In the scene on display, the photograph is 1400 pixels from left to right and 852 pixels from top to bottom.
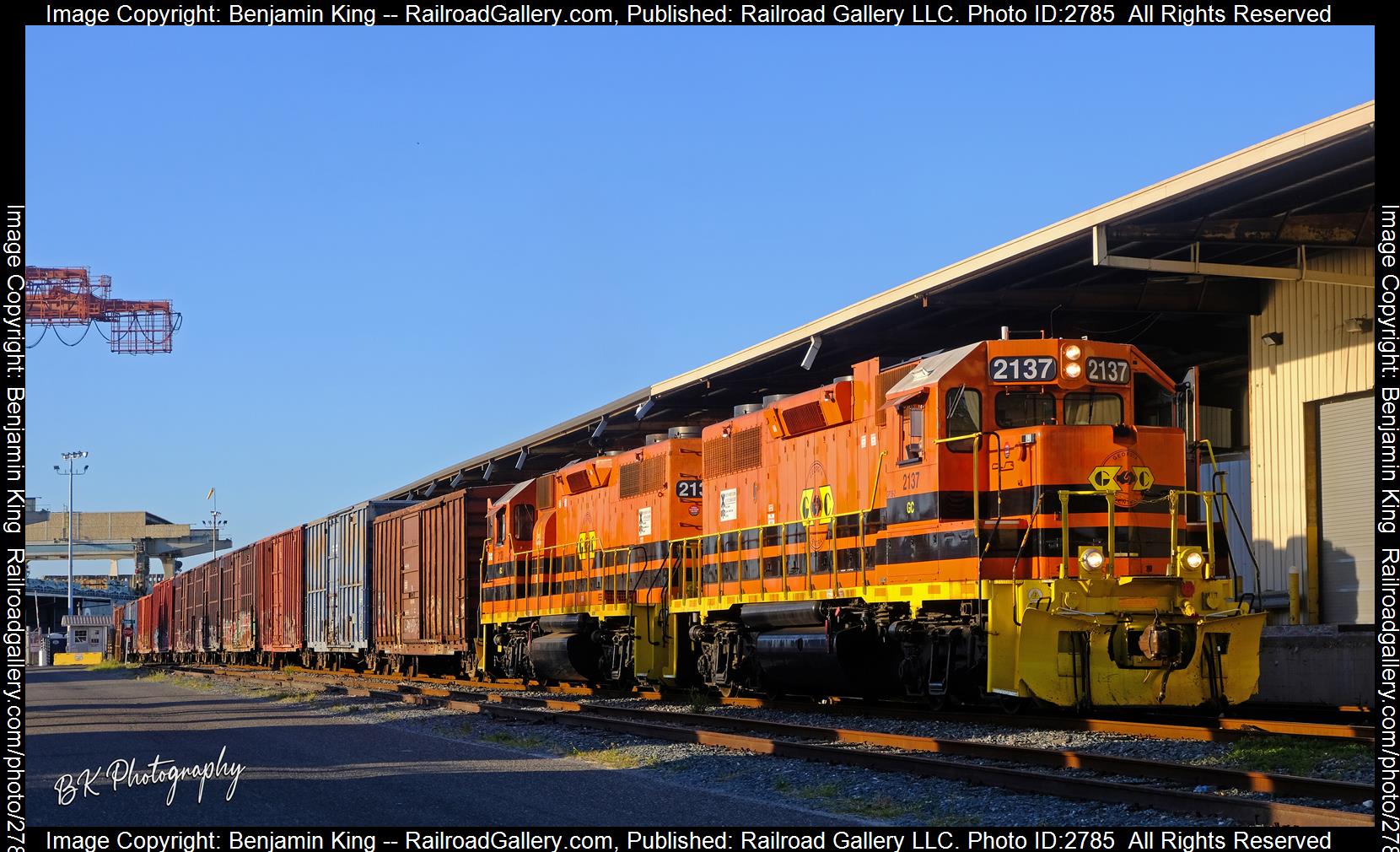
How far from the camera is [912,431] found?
531 inches

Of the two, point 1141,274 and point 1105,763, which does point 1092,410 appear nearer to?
point 1105,763

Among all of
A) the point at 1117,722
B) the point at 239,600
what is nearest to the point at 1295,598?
the point at 1117,722

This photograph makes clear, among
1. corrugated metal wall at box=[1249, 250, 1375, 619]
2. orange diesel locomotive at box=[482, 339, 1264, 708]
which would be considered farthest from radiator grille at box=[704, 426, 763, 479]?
corrugated metal wall at box=[1249, 250, 1375, 619]

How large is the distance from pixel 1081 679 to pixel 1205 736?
1.06 metres

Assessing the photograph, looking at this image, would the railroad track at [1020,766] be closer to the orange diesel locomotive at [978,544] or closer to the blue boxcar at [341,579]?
the orange diesel locomotive at [978,544]

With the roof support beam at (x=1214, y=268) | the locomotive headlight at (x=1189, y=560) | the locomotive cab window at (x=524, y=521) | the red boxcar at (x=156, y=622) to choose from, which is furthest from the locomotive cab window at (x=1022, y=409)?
the red boxcar at (x=156, y=622)

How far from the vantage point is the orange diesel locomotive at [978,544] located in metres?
11.9

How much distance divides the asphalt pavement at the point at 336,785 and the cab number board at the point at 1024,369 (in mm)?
4924

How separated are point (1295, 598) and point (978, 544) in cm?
753

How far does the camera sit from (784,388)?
25.0 m

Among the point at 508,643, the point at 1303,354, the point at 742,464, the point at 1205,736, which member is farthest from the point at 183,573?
the point at 1205,736

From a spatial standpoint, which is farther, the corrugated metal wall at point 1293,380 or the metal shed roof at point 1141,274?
the corrugated metal wall at point 1293,380

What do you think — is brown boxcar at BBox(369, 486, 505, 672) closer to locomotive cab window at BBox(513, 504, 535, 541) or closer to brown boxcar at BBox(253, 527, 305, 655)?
locomotive cab window at BBox(513, 504, 535, 541)

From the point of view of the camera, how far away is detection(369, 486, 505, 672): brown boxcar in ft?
81.6
